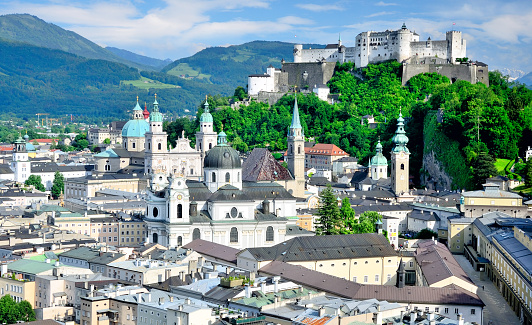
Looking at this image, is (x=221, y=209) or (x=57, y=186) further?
(x=57, y=186)

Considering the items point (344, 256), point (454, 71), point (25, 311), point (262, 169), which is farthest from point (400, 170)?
point (25, 311)

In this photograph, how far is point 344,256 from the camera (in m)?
54.3

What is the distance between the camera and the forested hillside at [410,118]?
8169 centimetres

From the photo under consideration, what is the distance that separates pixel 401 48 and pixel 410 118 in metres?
11.6

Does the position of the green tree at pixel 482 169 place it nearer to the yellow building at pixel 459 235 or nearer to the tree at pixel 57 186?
the yellow building at pixel 459 235

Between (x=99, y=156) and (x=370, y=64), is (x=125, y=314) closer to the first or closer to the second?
(x=99, y=156)

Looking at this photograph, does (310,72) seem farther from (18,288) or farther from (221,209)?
(18,288)

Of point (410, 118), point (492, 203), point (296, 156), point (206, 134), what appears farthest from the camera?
point (410, 118)

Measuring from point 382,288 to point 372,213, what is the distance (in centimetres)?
2673

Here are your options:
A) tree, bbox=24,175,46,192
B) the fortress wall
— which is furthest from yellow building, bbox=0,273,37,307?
the fortress wall

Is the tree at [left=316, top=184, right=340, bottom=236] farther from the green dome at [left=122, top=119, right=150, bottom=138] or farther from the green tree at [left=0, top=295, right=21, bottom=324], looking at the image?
the green dome at [left=122, top=119, right=150, bottom=138]

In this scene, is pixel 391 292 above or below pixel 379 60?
below

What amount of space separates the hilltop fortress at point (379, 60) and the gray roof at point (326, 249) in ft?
172

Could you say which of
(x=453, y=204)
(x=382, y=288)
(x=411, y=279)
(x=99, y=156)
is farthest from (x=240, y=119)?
(x=382, y=288)
